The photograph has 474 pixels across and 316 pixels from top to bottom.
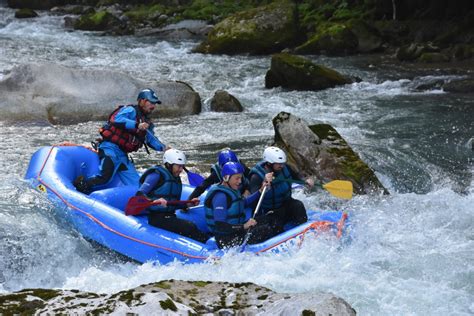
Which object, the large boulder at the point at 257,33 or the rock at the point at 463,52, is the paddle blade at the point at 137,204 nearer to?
the large boulder at the point at 257,33

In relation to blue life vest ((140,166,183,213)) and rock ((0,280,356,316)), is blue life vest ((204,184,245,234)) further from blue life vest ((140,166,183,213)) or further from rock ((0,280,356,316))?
rock ((0,280,356,316))

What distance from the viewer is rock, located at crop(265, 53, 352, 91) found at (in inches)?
542

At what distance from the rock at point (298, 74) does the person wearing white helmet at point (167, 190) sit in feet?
24.0

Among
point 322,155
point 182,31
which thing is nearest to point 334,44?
point 182,31

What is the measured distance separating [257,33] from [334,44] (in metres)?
1.99

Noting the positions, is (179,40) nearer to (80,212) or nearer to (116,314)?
(80,212)

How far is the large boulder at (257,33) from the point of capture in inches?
705

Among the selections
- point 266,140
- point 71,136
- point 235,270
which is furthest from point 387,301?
point 71,136

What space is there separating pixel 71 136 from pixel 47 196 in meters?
3.26

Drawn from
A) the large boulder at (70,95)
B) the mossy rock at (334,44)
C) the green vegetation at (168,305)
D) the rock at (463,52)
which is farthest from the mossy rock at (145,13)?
the green vegetation at (168,305)

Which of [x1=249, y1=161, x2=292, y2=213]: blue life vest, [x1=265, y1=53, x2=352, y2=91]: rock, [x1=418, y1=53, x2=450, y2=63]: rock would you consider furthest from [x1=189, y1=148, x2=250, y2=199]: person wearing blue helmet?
[x1=418, y1=53, x2=450, y2=63]: rock

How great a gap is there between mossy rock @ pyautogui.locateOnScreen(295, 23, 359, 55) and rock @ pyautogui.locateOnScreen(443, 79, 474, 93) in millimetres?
4478

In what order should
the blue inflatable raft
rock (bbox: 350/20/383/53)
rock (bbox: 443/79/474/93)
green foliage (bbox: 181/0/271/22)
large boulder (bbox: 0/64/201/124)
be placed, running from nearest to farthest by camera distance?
1. the blue inflatable raft
2. large boulder (bbox: 0/64/201/124)
3. rock (bbox: 443/79/474/93)
4. rock (bbox: 350/20/383/53)
5. green foliage (bbox: 181/0/271/22)

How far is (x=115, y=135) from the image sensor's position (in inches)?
322
